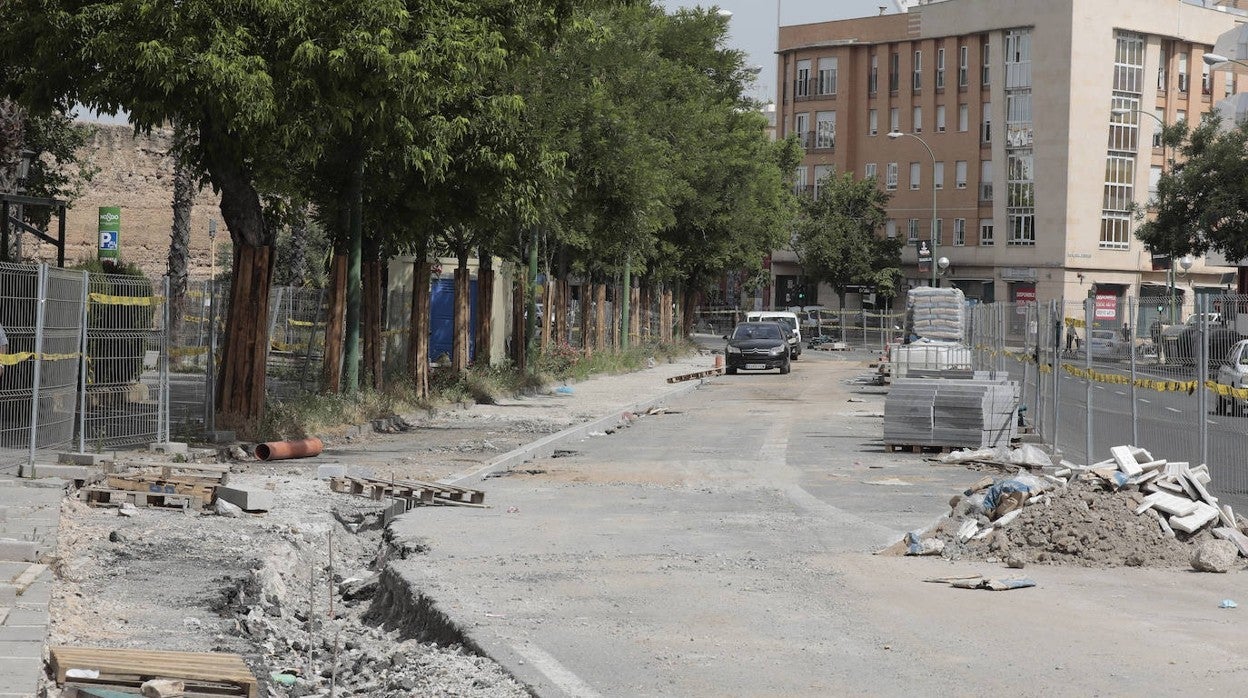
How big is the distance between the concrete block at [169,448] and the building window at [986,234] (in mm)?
78971

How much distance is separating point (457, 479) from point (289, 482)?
1832 mm

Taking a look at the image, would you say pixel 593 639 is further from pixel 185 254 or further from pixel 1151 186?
pixel 1151 186

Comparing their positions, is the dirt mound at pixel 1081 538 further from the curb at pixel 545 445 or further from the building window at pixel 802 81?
the building window at pixel 802 81

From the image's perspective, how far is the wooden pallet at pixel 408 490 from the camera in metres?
14.6

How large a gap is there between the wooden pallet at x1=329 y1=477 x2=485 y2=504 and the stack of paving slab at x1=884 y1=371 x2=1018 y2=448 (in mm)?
8252

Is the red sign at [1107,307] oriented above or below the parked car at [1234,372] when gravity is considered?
above

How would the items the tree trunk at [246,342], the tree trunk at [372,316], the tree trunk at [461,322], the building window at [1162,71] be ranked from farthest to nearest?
the building window at [1162,71] → the tree trunk at [461,322] → the tree trunk at [372,316] → the tree trunk at [246,342]

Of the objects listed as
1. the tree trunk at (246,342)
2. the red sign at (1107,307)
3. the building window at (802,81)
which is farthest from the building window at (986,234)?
the tree trunk at (246,342)

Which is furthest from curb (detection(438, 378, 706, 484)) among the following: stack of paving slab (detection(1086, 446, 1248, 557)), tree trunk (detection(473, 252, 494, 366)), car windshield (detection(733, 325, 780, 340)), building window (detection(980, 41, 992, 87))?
building window (detection(980, 41, 992, 87))

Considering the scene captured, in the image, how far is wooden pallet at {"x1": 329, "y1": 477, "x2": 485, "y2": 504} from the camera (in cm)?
1455

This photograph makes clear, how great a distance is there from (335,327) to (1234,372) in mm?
13498

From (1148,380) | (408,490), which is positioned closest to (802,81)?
(1148,380)

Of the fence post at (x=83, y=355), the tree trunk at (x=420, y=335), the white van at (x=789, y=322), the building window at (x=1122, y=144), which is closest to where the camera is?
the fence post at (x=83, y=355)

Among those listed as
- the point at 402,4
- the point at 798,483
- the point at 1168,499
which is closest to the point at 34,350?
the point at 402,4
